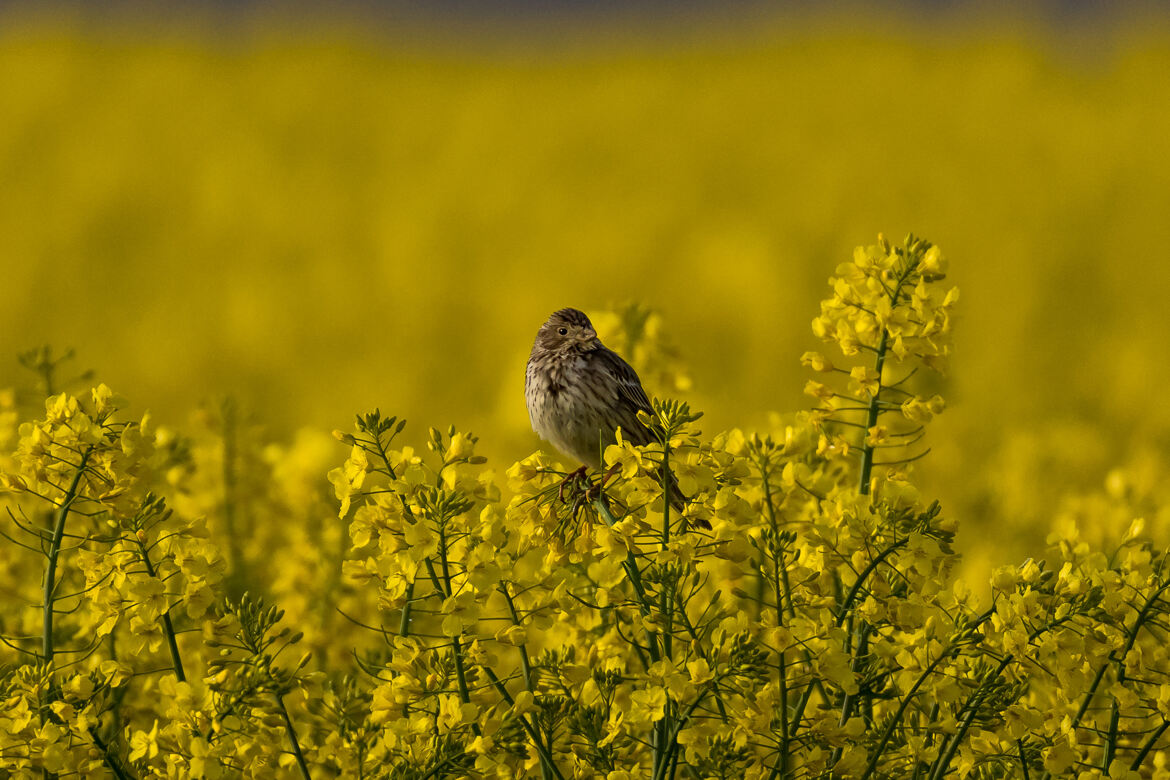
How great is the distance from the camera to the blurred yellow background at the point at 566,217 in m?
10.9

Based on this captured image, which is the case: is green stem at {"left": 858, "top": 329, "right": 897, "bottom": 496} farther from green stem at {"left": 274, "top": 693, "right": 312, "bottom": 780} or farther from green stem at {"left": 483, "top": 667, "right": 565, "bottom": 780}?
green stem at {"left": 274, "top": 693, "right": 312, "bottom": 780}

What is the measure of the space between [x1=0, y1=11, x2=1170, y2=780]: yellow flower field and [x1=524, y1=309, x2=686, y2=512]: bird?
4.0 inches

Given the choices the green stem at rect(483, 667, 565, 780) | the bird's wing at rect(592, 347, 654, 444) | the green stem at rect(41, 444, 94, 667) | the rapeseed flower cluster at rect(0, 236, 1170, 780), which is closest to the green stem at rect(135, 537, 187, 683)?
the rapeseed flower cluster at rect(0, 236, 1170, 780)

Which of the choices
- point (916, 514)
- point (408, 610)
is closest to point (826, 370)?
point (916, 514)

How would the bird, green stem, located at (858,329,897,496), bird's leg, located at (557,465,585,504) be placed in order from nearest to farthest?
bird's leg, located at (557,465,585,504) → green stem, located at (858,329,897,496) → the bird

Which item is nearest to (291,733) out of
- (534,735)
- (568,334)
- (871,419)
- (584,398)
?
(534,735)

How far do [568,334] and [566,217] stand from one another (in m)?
12.6

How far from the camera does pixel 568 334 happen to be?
3578 millimetres

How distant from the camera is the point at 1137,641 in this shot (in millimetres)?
2336

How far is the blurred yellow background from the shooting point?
10.9 meters

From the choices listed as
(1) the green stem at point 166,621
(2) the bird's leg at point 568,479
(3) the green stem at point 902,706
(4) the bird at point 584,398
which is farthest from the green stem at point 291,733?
(4) the bird at point 584,398

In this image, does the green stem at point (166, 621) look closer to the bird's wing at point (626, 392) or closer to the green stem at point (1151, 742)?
the bird's wing at point (626, 392)

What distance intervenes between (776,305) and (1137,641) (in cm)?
1031

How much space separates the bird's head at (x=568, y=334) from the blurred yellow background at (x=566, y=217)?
2.62m
